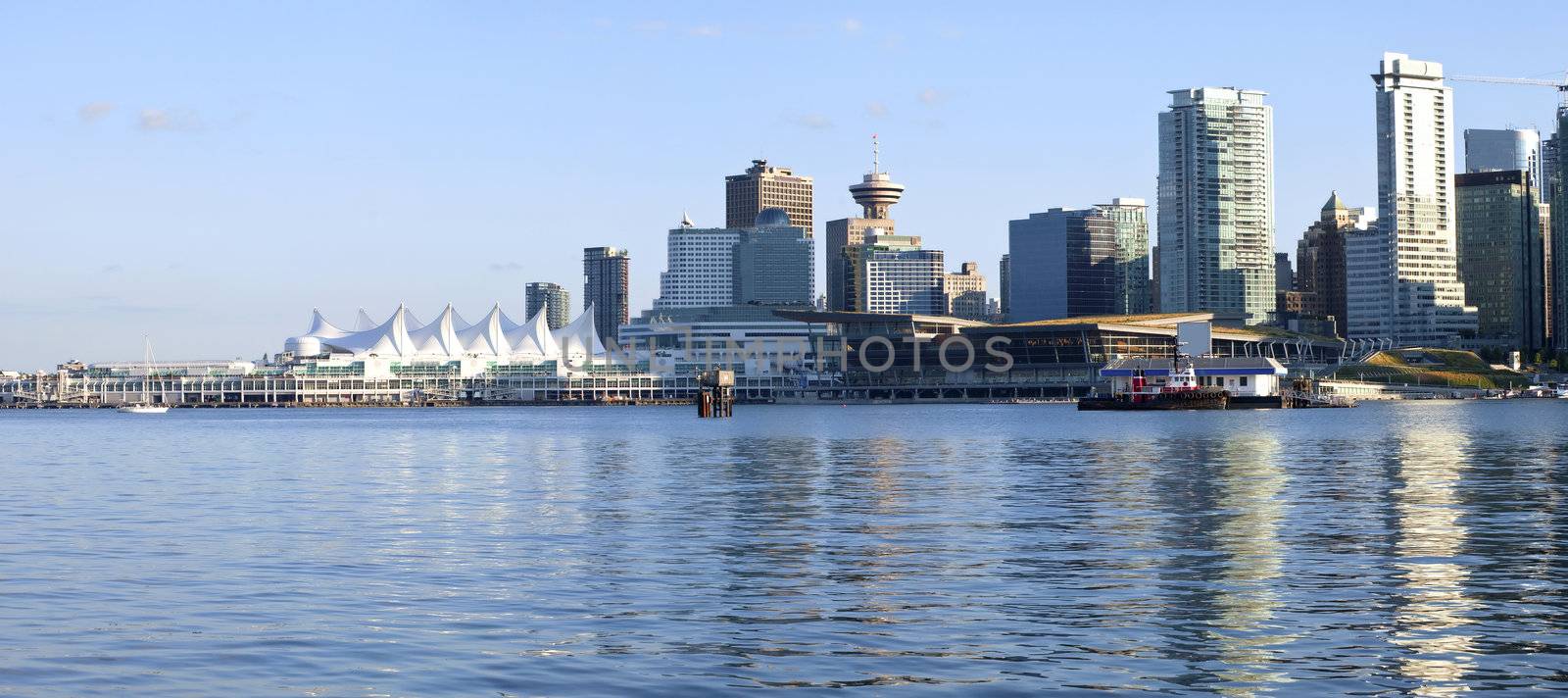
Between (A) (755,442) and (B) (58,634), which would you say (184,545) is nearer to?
(B) (58,634)

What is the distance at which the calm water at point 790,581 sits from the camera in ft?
57.2

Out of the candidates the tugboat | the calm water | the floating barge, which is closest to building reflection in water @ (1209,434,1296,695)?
the calm water

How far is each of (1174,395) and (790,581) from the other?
12143cm

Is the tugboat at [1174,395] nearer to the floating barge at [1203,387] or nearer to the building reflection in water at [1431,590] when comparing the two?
the floating barge at [1203,387]

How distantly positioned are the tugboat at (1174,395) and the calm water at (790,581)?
8742 cm

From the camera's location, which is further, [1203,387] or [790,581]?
[1203,387]

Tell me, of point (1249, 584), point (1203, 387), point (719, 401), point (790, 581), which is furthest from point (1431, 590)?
point (719, 401)

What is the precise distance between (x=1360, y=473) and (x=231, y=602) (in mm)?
37546

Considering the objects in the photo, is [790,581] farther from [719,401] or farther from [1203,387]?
[1203,387]

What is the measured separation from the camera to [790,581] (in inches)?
971

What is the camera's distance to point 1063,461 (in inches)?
2378

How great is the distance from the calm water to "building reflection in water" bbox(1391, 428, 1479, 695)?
75 millimetres

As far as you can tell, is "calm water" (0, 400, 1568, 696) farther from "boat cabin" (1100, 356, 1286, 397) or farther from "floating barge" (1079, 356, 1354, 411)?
"boat cabin" (1100, 356, 1286, 397)

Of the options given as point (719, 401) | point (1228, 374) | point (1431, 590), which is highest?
point (1228, 374)
